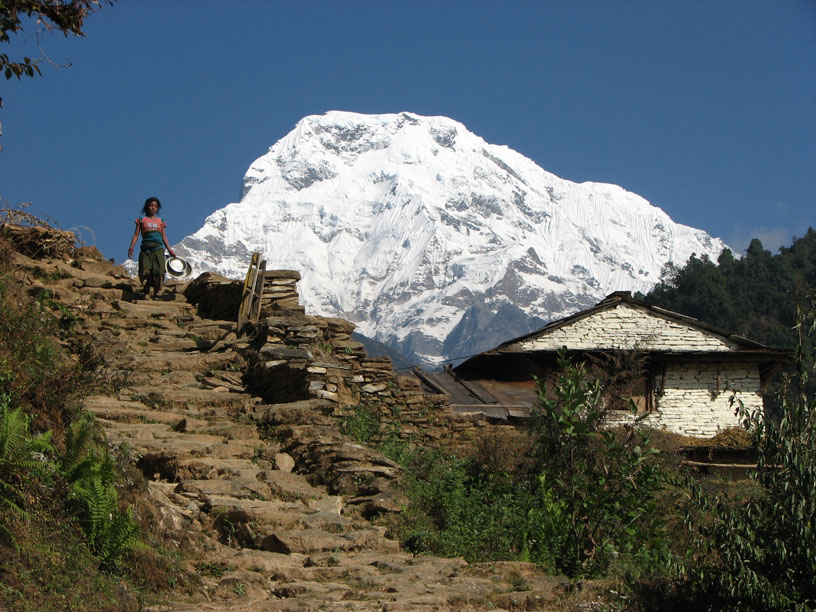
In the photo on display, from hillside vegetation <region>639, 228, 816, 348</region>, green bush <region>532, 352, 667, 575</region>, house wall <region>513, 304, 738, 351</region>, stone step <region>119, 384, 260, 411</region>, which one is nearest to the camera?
green bush <region>532, 352, 667, 575</region>

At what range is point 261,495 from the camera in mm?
9266

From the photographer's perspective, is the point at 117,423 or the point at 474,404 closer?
the point at 117,423

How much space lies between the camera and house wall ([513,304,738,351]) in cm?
2600

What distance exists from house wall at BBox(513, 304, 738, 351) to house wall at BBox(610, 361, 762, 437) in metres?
0.68

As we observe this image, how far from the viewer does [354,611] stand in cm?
671

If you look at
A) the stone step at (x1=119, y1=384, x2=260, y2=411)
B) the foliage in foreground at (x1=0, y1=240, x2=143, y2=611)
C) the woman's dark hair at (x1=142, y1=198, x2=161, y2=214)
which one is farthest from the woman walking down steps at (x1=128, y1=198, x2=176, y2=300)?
the foliage in foreground at (x1=0, y1=240, x2=143, y2=611)

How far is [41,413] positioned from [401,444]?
6.62 meters

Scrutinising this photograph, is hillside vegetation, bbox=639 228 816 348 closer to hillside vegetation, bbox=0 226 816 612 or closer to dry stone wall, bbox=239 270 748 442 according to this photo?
dry stone wall, bbox=239 270 748 442

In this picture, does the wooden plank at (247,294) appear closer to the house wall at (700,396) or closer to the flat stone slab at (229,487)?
the flat stone slab at (229,487)

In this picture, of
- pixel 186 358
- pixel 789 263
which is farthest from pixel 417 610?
pixel 789 263

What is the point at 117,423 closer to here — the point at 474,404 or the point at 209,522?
the point at 209,522

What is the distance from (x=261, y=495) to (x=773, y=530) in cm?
478

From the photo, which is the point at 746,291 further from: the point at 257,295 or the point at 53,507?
the point at 53,507

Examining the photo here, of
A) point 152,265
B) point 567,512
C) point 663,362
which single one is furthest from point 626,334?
point 567,512
